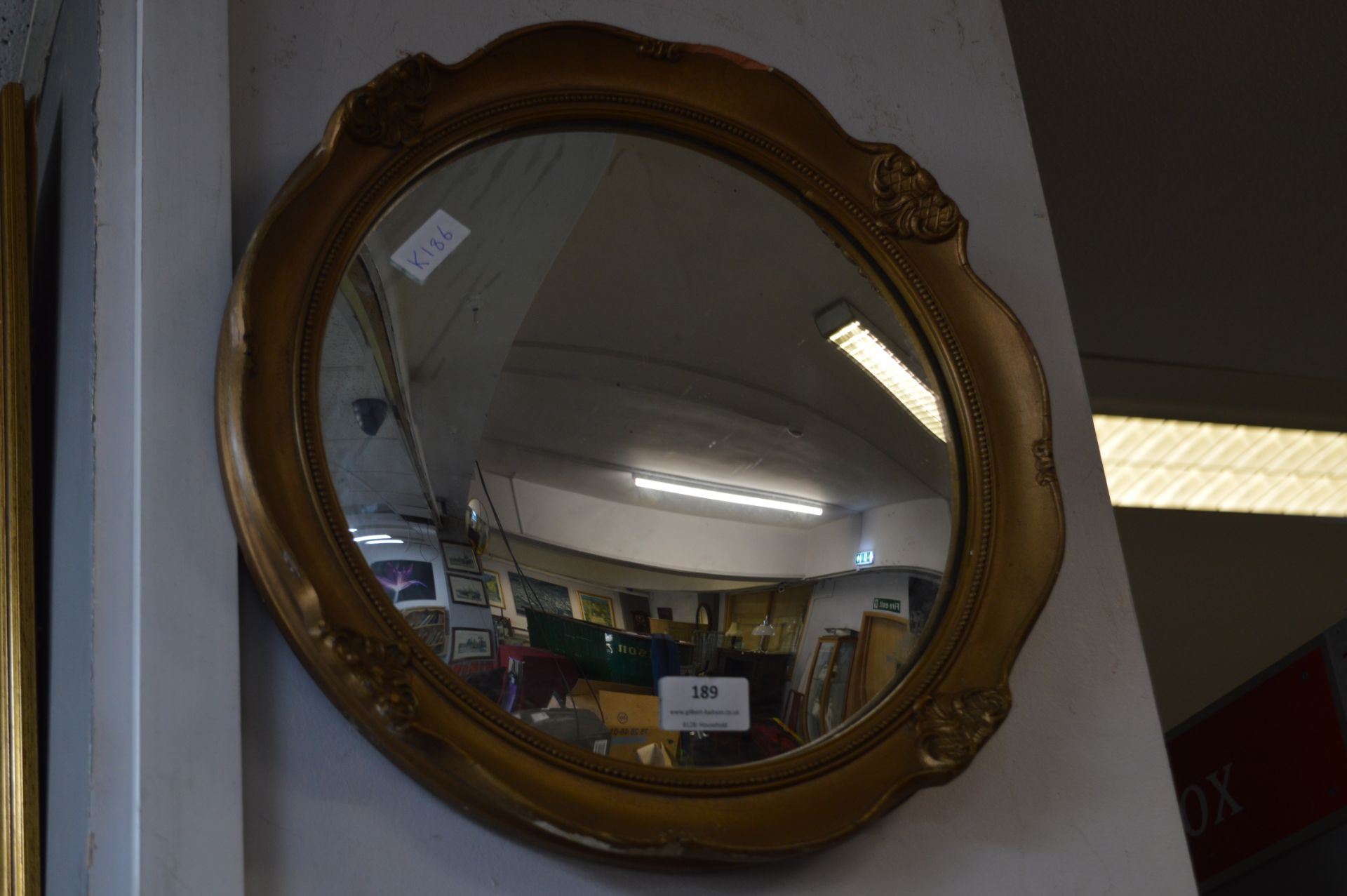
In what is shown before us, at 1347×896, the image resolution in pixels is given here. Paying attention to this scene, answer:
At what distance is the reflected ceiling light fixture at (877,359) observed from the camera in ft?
4.01

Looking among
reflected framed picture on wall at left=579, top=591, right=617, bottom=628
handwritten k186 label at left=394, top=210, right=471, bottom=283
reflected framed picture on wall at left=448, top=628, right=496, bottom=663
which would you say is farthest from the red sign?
handwritten k186 label at left=394, top=210, right=471, bottom=283

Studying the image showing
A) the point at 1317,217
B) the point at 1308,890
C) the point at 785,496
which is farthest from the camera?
the point at 1317,217

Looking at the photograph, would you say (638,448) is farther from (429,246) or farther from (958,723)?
(958,723)

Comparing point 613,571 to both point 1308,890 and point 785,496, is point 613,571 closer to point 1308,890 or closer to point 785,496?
point 785,496

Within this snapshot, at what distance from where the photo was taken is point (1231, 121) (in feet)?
7.57

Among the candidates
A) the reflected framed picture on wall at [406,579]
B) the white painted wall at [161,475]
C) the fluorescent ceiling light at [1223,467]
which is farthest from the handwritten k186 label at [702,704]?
the fluorescent ceiling light at [1223,467]

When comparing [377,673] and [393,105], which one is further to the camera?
[393,105]

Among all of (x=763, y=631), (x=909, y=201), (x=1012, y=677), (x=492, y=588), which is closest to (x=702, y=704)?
(x=763, y=631)

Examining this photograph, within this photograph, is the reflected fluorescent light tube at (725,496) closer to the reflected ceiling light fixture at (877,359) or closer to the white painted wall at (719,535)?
the white painted wall at (719,535)

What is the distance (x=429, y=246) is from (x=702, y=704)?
0.48 meters

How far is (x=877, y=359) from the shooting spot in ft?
4.05

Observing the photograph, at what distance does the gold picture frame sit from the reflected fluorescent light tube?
1.87ft

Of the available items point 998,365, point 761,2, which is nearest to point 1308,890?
point 998,365

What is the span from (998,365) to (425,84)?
0.65 metres
